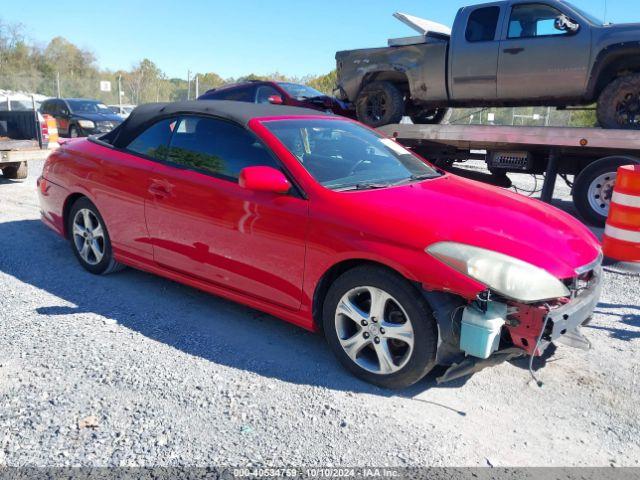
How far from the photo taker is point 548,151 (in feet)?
25.5

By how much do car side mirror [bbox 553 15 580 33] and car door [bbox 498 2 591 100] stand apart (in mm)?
27

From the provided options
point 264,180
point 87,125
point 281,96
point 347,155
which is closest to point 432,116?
point 281,96

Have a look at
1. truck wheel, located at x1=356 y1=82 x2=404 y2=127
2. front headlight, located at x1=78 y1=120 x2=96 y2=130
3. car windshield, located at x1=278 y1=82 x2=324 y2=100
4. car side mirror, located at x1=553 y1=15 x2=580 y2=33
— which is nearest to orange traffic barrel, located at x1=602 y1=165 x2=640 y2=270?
car side mirror, located at x1=553 y1=15 x2=580 y2=33

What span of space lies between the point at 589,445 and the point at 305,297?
170cm

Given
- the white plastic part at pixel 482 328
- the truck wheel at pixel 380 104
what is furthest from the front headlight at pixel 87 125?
the white plastic part at pixel 482 328

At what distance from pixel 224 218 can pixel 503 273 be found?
1848mm

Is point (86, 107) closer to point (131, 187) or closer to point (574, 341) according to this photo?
point (131, 187)

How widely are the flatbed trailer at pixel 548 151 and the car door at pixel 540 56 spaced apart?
65 centimetres

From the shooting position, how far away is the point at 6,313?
13.1 ft

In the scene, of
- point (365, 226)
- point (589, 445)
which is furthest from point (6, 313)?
point (589, 445)

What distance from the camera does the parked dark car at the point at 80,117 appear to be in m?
17.5

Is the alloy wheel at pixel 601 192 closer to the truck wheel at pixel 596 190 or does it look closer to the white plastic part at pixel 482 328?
the truck wheel at pixel 596 190

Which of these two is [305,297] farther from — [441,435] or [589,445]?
[589,445]

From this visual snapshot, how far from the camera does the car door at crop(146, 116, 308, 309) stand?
3465 mm
